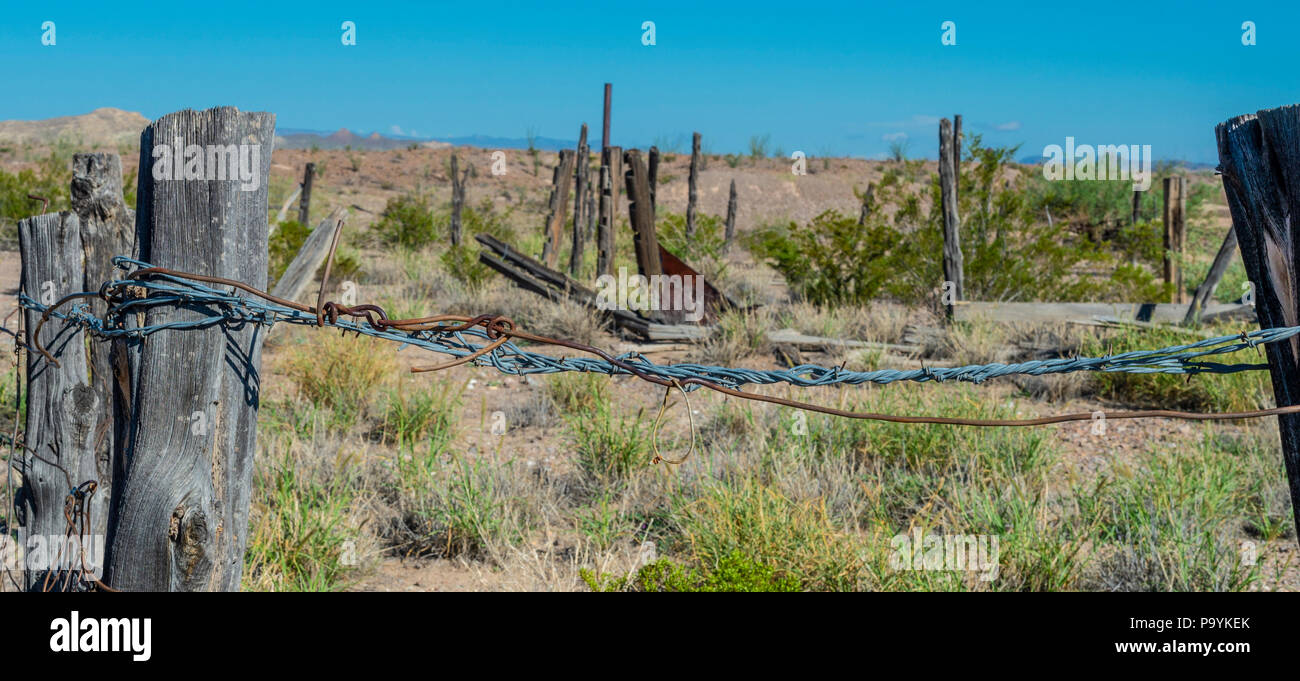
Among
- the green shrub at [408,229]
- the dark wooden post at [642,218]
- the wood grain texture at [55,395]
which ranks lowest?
the wood grain texture at [55,395]

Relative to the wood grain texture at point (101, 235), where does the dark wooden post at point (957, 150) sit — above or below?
above

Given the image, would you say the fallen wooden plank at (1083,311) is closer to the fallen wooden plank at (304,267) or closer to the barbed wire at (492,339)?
the fallen wooden plank at (304,267)

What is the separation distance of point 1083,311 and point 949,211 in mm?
1774

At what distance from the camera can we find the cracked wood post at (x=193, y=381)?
184cm

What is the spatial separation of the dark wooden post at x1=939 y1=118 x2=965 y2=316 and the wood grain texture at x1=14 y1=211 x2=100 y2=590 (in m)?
8.24

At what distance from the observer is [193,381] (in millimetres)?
1860

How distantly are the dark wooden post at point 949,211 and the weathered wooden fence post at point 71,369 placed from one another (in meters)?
8.17

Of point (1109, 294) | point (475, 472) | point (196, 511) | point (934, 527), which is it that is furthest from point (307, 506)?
point (1109, 294)

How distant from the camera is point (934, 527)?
4.13 m

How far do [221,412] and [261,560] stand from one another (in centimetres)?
175

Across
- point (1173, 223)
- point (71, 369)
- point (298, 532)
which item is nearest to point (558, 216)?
point (1173, 223)

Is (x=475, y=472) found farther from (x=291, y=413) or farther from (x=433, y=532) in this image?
(x=291, y=413)

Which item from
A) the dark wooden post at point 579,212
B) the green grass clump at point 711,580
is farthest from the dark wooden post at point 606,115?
the green grass clump at point 711,580
